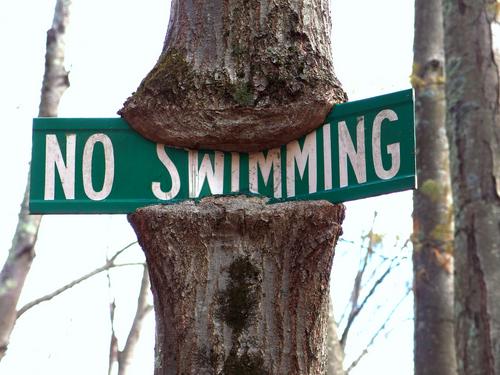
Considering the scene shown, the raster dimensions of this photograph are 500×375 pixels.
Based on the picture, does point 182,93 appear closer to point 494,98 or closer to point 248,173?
point 248,173

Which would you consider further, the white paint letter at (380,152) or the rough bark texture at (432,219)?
the rough bark texture at (432,219)

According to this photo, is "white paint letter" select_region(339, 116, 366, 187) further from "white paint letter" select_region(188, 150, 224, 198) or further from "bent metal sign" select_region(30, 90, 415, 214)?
"white paint letter" select_region(188, 150, 224, 198)

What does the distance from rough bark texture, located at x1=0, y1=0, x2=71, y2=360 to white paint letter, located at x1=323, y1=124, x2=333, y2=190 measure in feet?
17.9

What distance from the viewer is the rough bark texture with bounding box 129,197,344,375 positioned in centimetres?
211

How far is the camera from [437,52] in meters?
9.14

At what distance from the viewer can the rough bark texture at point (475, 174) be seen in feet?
17.7

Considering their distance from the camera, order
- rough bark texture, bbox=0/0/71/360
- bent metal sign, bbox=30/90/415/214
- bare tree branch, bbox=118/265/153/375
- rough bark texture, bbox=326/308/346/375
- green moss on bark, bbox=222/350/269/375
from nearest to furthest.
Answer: green moss on bark, bbox=222/350/269/375 → bent metal sign, bbox=30/90/415/214 → rough bark texture, bbox=326/308/346/375 → rough bark texture, bbox=0/0/71/360 → bare tree branch, bbox=118/265/153/375

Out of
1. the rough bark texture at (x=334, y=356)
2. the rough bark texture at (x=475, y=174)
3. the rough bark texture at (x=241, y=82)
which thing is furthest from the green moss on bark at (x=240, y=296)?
the rough bark texture at (x=334, y=356)

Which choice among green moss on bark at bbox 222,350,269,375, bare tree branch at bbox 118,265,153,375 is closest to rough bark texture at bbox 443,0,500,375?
green moss on bark at bbox 222,350,269,375

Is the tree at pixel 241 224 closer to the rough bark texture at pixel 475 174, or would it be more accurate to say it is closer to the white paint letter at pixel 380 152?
the white paint letter at pixel 380 152

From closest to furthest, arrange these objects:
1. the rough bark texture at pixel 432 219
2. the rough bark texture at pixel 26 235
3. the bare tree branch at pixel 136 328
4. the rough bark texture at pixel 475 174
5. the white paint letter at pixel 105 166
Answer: the white paint letter at pixel 105 166 < the rough bark texture at pixel 475 174 < the rough bark texture at pixel 26 235 < the rough bark texture at pixel 432 219 < the bare tree branch at pixel 136 328

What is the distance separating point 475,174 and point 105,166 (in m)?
3.91

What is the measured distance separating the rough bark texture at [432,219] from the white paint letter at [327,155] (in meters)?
5.51

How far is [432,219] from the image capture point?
27.5 feet
